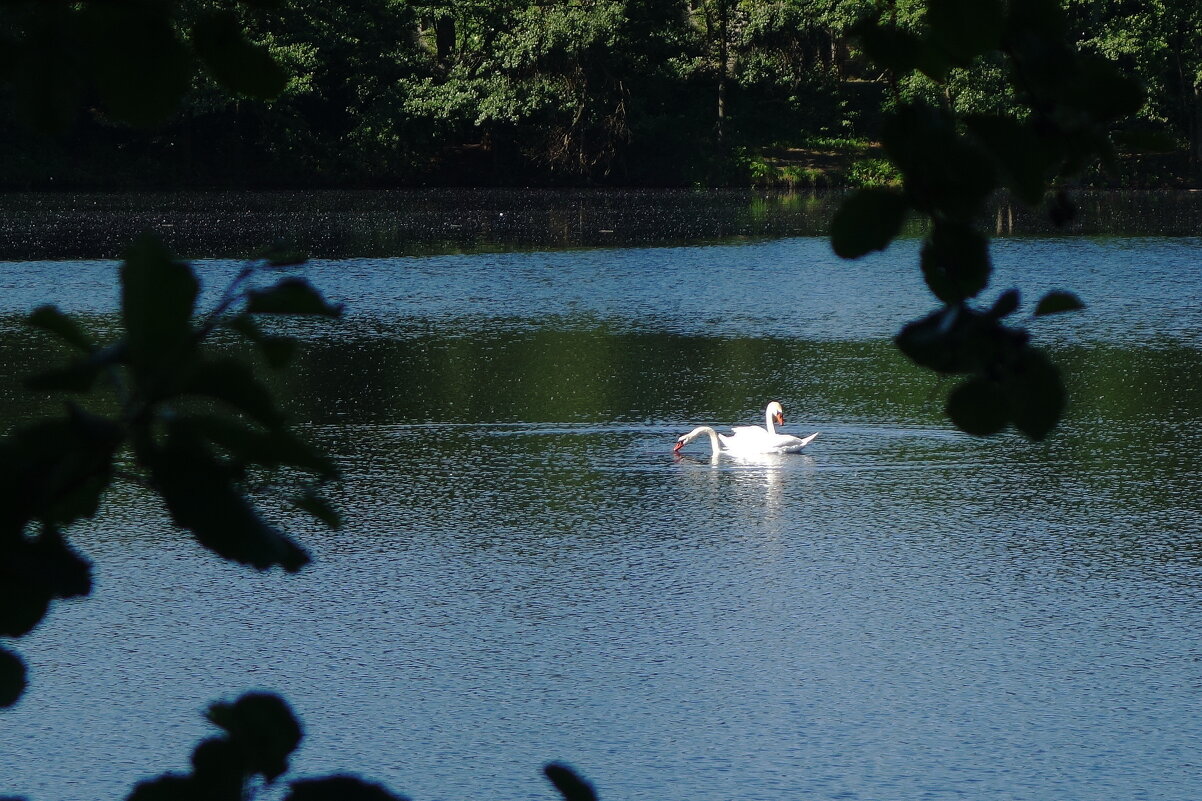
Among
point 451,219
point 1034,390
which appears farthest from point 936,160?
point 451,219

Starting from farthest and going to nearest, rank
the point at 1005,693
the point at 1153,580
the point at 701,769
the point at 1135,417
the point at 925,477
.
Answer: the point at 1135,417
the point at 925,477
the point at 1153,580
the point at 1005,693
the point at 701,769

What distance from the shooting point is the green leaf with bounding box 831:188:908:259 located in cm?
101

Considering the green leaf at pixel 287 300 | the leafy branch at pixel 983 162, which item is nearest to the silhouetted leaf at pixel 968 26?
Answer: the leafy branch at pixel 983 162

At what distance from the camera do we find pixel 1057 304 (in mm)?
1030

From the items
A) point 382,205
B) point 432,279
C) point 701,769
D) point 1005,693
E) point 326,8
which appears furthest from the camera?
point 326,8

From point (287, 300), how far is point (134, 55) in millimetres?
177

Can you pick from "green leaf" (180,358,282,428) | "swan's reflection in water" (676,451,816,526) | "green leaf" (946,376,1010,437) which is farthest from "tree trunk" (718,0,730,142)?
"green leaf" (180,358,282,428)

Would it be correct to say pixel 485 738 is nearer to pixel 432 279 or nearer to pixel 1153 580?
pixel 1153 580

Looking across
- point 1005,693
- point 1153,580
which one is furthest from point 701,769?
point 1153,580

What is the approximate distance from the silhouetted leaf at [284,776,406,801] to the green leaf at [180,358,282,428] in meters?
0.27

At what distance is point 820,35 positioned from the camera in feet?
129

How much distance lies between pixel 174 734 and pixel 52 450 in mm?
4806

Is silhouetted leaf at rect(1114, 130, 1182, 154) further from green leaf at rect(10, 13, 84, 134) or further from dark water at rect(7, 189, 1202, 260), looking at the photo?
dark water at rect(7, 189, 1202, 260)

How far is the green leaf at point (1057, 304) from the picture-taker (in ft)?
3.35
